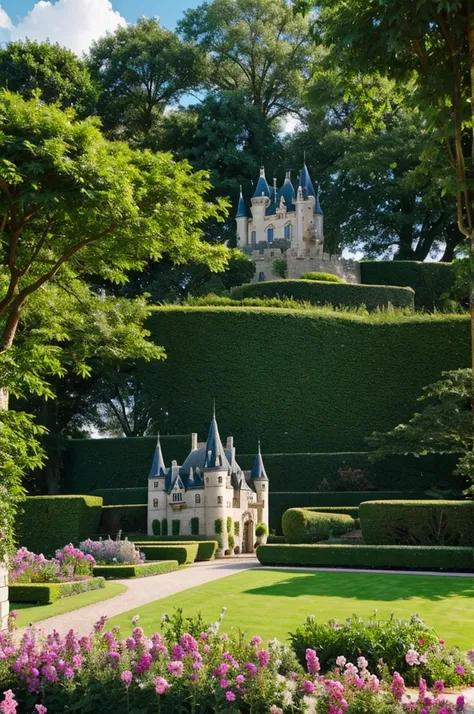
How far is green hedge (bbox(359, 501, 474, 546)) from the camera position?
23.4 meters

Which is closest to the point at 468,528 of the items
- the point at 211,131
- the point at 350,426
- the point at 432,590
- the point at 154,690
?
the point at 432,590

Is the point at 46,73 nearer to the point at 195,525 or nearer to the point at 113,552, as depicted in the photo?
the point at 195,525

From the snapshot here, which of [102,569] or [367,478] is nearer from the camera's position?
[102,569]

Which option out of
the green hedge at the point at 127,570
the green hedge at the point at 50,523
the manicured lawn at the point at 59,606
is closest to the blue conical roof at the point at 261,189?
the green hedge at the point at 50,523

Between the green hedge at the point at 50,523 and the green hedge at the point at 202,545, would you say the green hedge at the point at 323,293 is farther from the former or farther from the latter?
the green hedge at the point at 50,523

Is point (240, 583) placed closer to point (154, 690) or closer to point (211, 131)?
point (154, 690)

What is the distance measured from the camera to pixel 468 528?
23406 mm

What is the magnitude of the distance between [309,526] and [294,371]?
12.2m

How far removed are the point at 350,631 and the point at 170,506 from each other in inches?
734

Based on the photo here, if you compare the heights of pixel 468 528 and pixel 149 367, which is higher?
pixel 149 367

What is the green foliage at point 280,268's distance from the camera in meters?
50.0

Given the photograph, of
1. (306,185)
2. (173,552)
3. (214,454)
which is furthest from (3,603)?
(306,185)

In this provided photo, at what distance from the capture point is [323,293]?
44.7 meters

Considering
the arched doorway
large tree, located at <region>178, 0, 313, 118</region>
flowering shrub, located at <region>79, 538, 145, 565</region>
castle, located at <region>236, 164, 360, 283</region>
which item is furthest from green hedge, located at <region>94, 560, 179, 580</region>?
large tree, located at <region>178, 0, 313, 118</region>
